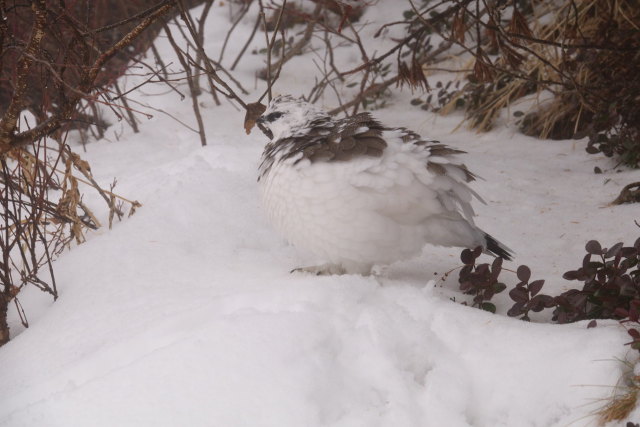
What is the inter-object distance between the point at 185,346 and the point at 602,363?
3.51 ft

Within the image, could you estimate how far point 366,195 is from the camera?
6.72 ft

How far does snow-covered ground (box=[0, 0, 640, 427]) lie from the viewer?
1.55m

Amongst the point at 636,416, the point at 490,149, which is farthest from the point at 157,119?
the point at 636,416

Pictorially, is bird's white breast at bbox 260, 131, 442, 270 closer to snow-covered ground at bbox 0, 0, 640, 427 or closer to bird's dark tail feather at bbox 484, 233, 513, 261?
snow-covered ground at bbox 0, 0, 640, 427

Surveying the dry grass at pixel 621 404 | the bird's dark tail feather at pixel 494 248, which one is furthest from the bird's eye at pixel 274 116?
the dry grass at pixel 621 404

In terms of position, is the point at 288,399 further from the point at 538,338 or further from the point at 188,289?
the point at 188,289

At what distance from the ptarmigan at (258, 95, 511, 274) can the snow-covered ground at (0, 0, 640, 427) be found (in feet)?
0.48

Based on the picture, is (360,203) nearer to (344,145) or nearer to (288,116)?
(344,145)

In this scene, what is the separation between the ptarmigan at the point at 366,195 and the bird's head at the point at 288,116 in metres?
0.21

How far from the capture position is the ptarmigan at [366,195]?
2.05m

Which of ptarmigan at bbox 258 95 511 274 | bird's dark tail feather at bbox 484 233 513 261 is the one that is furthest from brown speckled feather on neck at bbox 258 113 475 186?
bird's dark tail feather at bbox 484 233 513 261

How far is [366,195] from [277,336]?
577 mm

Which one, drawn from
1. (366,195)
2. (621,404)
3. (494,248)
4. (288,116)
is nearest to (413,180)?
(366,195)

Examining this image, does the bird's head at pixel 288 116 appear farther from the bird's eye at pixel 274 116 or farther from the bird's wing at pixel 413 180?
the bird's wing at pixel 413 180
